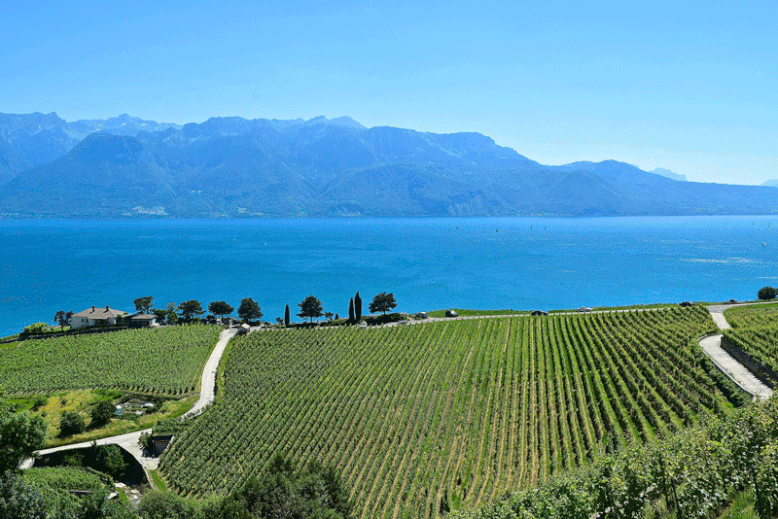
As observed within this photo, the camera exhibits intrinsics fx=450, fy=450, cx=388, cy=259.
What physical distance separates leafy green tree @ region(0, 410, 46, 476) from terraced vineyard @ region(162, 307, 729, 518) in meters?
8.76

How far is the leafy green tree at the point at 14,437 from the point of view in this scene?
19.5 metres

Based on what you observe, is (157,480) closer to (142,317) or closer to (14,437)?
(14,437)

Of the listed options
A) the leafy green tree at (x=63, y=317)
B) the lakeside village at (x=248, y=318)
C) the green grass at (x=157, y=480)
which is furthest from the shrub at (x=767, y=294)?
the leafy green tree at (x=63, y=317)

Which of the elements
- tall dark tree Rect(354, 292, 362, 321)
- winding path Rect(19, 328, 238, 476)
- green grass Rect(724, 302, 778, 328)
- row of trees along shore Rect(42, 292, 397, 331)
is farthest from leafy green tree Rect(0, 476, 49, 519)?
green grass Rect(724, 302, 778, 328)

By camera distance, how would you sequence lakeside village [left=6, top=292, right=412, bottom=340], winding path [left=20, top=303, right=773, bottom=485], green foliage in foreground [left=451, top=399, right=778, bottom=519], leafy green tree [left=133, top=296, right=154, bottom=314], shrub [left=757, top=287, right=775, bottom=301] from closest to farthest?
green foliage in foreground [left=451, top=399, right=778, bottom=519], winding path [left=20, top=303, right=773, bottom=485], lakeside village [left=6, top=292, right=412, bottom=340], shrub [left=757, top=287, right=775, bottom=301], leafy green tree [left=133, top=296, right=154, bottom=314]

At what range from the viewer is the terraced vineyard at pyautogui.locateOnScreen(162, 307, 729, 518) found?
81.9ft

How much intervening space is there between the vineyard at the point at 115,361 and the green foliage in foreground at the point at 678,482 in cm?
3403

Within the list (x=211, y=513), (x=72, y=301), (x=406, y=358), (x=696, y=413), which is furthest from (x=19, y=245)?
(x=696, y=413)

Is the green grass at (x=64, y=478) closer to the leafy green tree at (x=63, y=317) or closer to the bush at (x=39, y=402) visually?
the bush at (x=39, y=402)

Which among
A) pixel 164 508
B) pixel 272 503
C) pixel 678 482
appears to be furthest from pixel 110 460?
pixel 678 482

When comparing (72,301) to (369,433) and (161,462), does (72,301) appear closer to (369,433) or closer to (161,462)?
(161,462)

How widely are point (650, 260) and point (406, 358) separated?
134407 mm

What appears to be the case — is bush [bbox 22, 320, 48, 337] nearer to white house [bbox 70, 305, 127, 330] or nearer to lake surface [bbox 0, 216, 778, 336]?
white house [bbox 70, 305, 127, 330]

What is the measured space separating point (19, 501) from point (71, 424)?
1474 centimetres
